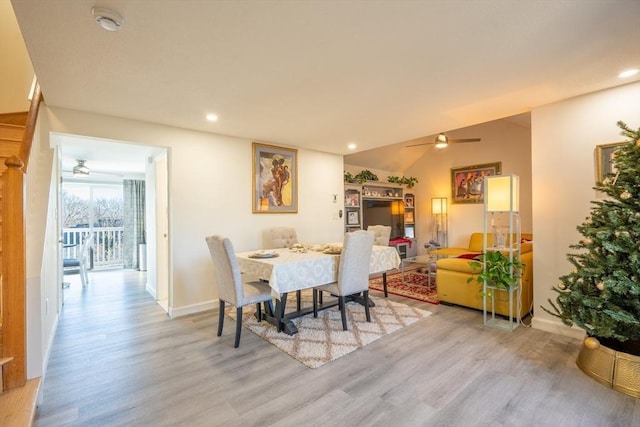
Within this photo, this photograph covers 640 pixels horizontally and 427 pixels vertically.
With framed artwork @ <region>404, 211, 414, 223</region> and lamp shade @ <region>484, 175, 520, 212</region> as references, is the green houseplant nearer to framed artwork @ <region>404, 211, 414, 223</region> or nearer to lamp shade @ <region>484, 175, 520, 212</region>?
framed artwork @ <region>404, 211, 414, 223</region>

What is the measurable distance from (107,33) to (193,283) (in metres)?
2.88

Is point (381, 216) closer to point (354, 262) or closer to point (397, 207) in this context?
point (397, 207)

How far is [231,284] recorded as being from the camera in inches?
110

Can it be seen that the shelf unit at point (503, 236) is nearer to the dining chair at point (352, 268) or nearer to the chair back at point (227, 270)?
the dining chair at point (352, 268)

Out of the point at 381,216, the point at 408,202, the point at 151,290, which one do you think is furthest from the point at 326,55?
the point at 408,202

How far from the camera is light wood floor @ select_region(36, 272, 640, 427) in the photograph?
180 centimetres

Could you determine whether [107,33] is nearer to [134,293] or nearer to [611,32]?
[611,32]

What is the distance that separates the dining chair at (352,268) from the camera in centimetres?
304

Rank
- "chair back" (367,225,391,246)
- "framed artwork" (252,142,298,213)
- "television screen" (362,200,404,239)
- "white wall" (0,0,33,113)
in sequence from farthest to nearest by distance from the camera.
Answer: "television screen" (362,200,404,239)
"chair back" (367,225,391,246)
"framed artwork" (252,142,298,213)
"white wall" (0,0,33,113)

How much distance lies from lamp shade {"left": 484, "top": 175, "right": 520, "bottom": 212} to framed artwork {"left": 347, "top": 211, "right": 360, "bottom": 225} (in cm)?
362

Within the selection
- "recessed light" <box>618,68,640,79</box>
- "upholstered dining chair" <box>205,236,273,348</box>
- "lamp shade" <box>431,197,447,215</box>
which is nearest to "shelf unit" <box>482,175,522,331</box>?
"recessed light" <box>618,68,640,79</box>

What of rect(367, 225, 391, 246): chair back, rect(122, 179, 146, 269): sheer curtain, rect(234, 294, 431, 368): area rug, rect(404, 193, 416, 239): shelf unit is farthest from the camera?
rect(404, 193, 416, 239): shelf unit

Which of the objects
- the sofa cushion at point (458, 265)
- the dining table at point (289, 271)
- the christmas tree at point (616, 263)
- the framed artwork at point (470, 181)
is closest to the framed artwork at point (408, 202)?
the framed artwork at point (470, 181)

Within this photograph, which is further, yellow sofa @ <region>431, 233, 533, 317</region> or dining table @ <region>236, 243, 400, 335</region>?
yellow sofa @ <region>431, 233, 533, 317</region>
